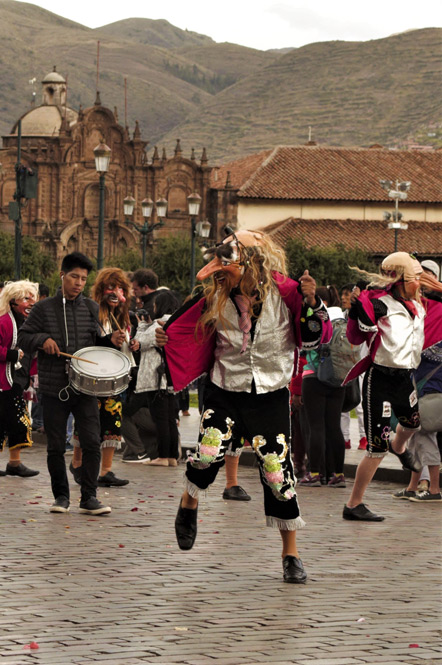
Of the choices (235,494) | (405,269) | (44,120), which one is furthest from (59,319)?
(44,120)

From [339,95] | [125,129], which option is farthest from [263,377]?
[339,95]

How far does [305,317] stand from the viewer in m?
7.37

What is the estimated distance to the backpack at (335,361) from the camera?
11969 millimetres

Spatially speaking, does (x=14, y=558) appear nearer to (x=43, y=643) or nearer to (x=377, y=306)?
(x=43, y=643)

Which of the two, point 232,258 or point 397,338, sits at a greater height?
point 232,258

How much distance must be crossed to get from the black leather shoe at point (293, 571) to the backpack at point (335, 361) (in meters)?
4.83

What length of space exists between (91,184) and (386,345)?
305 feet

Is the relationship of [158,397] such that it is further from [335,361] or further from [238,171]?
[238,171]

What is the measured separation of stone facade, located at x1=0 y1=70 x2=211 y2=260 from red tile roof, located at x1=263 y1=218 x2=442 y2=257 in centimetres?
1584

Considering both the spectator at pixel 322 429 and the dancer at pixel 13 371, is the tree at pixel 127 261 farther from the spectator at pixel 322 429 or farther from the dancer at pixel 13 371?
the spectator at pixel 322 429

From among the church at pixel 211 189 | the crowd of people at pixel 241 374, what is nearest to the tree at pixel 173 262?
Answer: the church at pixel 211 189

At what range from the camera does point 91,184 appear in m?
101

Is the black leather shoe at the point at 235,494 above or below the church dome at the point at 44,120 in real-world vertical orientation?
below

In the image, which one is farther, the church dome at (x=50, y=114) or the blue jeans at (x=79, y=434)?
the church dome at (x=50, y=114)
